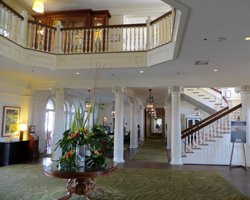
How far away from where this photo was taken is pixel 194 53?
5348 mm

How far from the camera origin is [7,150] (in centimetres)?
766

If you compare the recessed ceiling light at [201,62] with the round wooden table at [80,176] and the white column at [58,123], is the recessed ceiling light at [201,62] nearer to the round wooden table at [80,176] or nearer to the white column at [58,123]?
the round wooden table at [80,176]

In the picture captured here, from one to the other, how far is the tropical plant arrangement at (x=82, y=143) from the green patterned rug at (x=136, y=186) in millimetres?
819

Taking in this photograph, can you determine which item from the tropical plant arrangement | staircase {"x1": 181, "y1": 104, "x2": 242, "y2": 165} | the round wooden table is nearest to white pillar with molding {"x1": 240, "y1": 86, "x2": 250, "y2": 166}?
staircase {"x1": 181, "y1": 104, "x2": 242, "y2": 165}

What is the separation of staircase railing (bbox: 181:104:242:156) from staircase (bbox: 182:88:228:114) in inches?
116

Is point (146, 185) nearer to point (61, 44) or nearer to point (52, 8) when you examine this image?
point (61, 44)

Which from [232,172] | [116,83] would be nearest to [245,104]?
[232,172]

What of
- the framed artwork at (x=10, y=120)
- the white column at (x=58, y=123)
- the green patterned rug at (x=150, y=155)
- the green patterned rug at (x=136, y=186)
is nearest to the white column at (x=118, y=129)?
the green patterned rug at (x=150, y=155)

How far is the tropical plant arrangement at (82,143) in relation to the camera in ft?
12.9

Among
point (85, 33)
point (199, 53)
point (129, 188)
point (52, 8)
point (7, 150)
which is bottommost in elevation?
point (129, 188)

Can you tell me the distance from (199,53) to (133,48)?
93.0 inches

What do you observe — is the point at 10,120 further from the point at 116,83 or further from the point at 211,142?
the point at 211,142

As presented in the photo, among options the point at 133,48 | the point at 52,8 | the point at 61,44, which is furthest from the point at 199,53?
the point at 52,8

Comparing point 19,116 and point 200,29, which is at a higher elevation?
point 200,29
